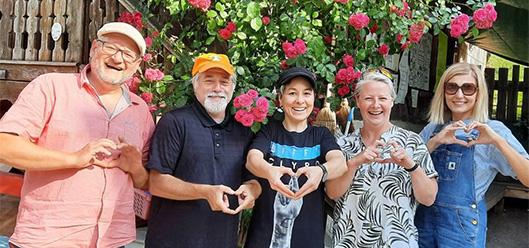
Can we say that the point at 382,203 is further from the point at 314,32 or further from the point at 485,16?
the point at 485,16

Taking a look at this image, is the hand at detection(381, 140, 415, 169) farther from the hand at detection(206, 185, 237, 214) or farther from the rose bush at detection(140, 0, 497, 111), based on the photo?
the rose bush at detection(140, 0, 497, 111)

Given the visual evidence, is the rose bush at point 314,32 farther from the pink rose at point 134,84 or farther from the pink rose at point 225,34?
the pink rose at point 134,84

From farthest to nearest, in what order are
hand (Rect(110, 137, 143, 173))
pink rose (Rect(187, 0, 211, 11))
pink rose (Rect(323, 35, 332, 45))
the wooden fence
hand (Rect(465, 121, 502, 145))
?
the wooden fence → pink rose (Rect(323, 35, 332, 45)) → pink rose (Rect(187, 0, 211, 11)) → hand (Rect(465, 121, 502, 145)) → hand (Rect(110, 137, 143, 173))

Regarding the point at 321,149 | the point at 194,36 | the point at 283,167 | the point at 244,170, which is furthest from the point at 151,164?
the point at 194,36

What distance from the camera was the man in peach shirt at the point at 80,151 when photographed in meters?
2.11

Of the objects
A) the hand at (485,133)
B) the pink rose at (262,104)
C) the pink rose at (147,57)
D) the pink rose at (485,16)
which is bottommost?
the hand at (485,133)

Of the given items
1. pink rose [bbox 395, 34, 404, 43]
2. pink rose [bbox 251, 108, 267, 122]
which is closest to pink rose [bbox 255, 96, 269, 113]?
pink rose [bbox 251, 108, 267, 122]

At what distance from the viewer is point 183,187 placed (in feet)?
7.52

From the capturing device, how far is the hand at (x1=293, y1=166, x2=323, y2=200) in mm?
2164

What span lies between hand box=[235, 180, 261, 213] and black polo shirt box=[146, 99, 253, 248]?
0.11m

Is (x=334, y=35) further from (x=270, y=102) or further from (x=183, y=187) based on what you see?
(x=183, y=187)

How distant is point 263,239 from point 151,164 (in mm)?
617

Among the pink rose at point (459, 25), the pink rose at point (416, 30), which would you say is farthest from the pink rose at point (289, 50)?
the pink rose at point (459, 25)

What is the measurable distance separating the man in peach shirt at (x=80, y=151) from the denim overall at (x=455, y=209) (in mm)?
1478
